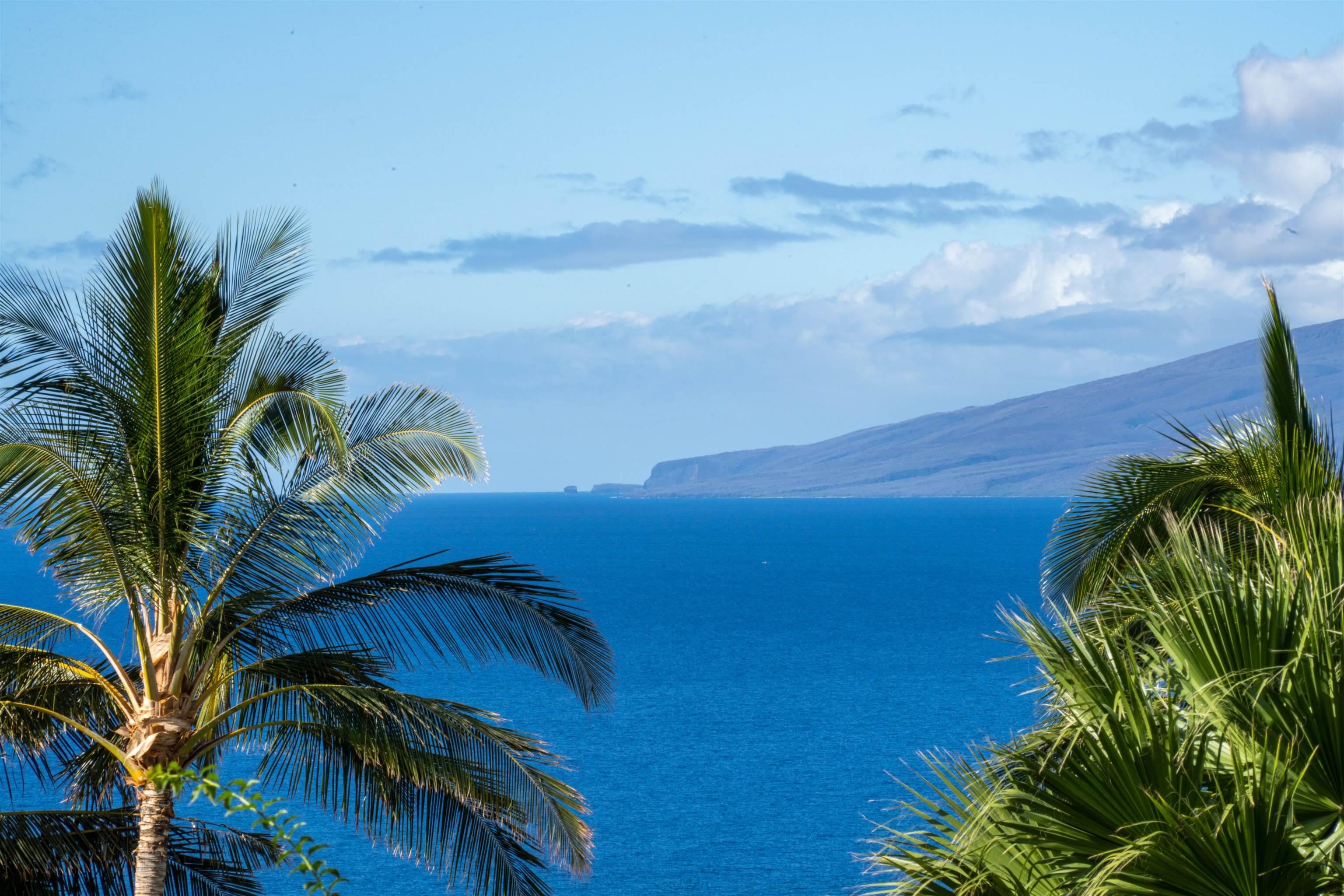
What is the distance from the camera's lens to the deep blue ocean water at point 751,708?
35.1 m

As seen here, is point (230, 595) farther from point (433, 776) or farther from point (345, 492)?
point (433, 776)

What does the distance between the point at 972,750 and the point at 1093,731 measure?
73 centimetres

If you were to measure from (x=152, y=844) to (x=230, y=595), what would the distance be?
2.15 meters

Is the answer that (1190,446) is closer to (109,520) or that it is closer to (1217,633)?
(1217,633)

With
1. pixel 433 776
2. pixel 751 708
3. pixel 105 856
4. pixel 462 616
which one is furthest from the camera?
pixel 751 708

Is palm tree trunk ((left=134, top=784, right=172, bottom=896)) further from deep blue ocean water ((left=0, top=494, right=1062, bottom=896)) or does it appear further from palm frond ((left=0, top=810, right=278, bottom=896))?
deep blue ocean water ((left=0, top=494, right=1062, bottom=896))

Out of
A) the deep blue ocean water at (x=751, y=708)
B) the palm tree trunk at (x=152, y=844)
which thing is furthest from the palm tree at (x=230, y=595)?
the deep blue ocean water at (x=751, y=708)

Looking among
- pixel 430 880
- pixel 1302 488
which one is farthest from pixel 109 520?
pixel 430 880

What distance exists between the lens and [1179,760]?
4.33 m

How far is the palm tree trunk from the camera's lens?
29.3ft

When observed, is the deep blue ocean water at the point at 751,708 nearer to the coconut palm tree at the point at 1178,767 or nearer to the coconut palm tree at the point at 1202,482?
the coconut palm tree at the point at 1202,482

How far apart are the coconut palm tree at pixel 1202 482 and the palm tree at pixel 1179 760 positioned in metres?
3.43

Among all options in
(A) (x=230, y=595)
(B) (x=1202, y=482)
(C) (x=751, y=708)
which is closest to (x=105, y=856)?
(A) (x=230, y=595)

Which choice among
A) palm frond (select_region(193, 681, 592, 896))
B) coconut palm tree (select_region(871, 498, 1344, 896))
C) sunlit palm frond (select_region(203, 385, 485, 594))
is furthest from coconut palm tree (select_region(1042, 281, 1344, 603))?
sunlit palm frond (select_region(203, 385, 485, 594))
